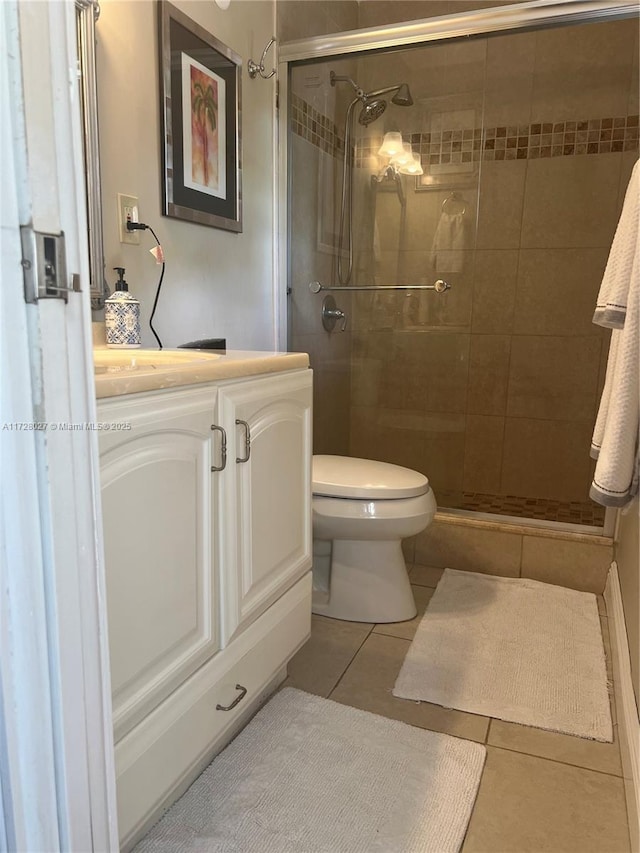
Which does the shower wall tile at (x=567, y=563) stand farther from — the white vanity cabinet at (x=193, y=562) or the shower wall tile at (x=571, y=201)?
the shower wall tile at (x=571, y=201)

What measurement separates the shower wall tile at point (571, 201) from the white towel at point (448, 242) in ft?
1.00

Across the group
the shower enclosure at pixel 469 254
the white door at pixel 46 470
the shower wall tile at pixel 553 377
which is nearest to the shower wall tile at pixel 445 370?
the shower enclosure at pixel 469 254

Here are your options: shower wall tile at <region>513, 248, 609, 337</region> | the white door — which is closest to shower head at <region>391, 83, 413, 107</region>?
shower wall tile at <region>513, 248, 609, 337</region>

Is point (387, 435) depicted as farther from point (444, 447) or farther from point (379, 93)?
point (379, 93)

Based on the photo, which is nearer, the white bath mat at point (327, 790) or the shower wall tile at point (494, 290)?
the white bath mat at point (327, 790)

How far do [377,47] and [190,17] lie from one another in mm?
833

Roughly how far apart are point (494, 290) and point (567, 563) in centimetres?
125

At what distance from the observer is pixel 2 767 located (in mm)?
576

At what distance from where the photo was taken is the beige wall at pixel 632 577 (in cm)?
142

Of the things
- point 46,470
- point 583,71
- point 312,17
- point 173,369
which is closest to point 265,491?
point 173,369

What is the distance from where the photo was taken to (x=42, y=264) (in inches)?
20.8

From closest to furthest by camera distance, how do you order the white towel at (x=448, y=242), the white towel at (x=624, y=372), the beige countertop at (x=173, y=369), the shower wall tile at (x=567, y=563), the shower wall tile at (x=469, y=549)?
the beige countertop at (x=173, y=369) < the white towel at (x=624, y=372) < the shower wall tile at (x=567, y=563) < the shower wall tile at (x=469, y=549) < the white towel at (x=448, y=242)

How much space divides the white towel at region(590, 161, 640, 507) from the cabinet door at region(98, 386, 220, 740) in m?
0.80

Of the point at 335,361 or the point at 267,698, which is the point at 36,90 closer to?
the point at 267,698
